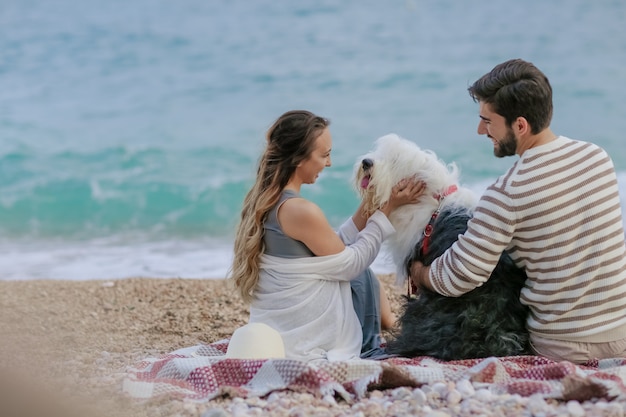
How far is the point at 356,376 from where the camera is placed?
3.82 m

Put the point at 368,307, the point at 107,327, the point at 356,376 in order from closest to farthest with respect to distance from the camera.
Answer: the point at 356,376 → the point at 368,307 → the point at 107,327

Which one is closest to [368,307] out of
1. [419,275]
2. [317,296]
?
[317,296]

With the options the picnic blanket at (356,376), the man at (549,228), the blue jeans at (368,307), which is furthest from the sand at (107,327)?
the man at (549,228)

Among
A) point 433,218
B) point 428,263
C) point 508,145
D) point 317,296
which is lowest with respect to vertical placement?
point 317,296

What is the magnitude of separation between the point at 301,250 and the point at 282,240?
0.36ft

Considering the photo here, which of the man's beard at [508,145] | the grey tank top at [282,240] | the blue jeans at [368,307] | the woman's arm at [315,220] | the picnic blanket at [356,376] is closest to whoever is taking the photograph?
the picnic blanket at [356,376]

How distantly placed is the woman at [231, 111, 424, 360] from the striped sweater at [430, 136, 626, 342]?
0.57 metres

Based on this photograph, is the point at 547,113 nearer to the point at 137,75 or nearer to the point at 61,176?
the point at 61,176

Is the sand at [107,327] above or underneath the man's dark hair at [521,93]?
underneath

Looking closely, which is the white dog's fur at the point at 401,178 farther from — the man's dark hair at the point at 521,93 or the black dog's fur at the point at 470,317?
the man's dark hair at the point at 521,93

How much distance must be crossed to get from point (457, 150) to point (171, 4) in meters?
11.4

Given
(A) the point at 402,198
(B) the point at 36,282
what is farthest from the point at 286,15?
(A) the point at 402,198

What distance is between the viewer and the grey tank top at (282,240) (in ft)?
A: 14.5

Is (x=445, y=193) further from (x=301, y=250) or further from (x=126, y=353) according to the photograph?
(x=126, y=353)
